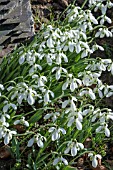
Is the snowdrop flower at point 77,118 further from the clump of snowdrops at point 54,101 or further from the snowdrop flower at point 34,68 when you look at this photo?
the snowdrop flower at point 34,68

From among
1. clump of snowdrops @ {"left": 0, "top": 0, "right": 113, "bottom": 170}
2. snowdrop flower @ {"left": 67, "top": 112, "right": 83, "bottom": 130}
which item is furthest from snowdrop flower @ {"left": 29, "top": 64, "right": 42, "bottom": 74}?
snowdrop flower @ {"left": 67, "top": 112, "right": 83, "bottom": 130}

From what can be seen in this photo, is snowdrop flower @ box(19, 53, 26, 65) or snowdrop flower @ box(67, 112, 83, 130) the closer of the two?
snowdrop flower @ box(67, 112, 83, 130)

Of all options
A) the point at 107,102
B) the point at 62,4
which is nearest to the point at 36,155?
the point at 107,102

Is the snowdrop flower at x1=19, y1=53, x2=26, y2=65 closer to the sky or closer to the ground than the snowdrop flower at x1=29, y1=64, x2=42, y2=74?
closer to the sky

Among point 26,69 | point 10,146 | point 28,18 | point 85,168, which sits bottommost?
point 85,168

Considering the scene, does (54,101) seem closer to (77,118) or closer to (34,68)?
A: (34,68)

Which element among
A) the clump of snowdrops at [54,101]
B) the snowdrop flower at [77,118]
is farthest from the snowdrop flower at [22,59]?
the snowdrop flower at [77,118]

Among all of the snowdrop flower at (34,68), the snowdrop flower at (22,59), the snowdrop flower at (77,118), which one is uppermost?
the snowdrop flower at (22,59)

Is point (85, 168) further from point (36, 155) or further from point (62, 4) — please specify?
point (62, 4)

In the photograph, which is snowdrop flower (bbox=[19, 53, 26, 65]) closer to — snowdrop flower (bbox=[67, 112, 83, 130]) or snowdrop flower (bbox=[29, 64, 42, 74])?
snowdrop flower (bbox=[29, 64, 42, 74])

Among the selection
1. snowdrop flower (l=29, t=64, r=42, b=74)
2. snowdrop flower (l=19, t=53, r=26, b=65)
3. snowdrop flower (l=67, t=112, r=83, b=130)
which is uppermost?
snowdrop flower (l=19, t=53, r=26, b=65)

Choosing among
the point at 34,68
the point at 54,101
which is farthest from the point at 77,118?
the point at 34,68
